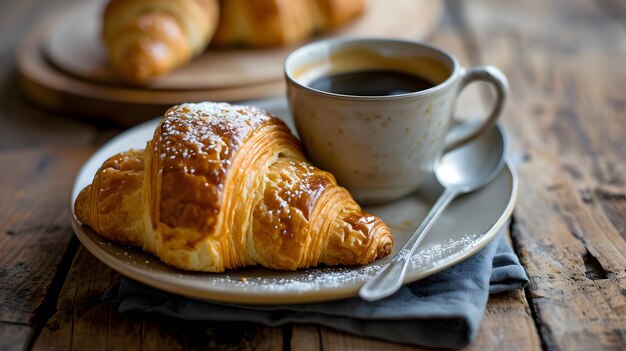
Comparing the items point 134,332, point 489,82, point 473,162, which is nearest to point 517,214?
point 473,162

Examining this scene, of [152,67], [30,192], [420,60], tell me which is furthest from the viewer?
A: [152,67]

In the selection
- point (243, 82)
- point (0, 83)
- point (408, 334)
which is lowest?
point (0, 83)

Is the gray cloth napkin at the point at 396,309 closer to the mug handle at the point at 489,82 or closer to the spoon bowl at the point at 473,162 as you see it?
the spoon bowl at the point at 473,162

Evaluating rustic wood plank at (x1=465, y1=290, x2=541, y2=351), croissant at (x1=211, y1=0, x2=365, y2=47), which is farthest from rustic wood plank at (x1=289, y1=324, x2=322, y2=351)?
croissant at (x1=211, y1=0, x2=365, y2=47)

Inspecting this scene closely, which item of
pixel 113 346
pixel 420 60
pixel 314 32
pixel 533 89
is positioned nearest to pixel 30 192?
pixel 113 346

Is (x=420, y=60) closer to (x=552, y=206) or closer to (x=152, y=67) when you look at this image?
(x=552, y=206)

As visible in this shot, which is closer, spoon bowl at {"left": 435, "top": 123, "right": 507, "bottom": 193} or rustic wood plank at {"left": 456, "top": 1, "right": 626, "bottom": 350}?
rustic wood plank at {"left": 456, "top": 1, "right": 626, "bottom": 350}

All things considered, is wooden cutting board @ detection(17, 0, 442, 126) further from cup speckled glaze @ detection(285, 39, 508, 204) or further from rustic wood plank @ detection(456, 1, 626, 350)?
cup speckled glaze @ detection(285, 39, 508, 204)

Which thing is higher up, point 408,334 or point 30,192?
point 408,334
